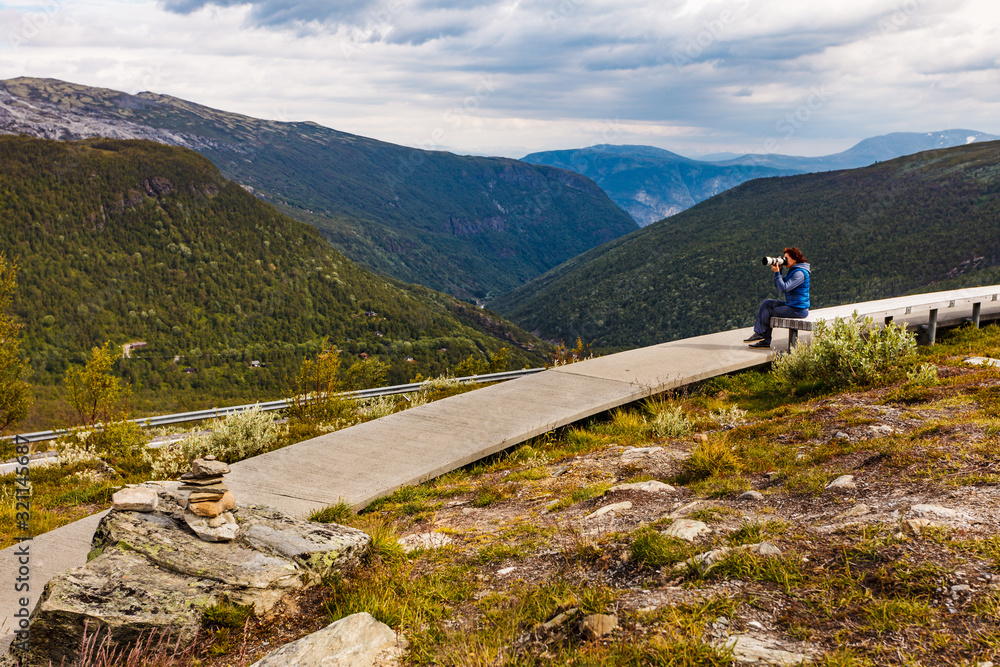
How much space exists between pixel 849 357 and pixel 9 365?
46.8 feet

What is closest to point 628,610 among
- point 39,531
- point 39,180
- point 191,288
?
point 39,531

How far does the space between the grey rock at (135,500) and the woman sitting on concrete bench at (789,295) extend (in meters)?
7.89

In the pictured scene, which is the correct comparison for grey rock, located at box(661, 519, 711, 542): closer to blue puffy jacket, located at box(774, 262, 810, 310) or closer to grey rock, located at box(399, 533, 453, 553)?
grey rock, located at box(399, 533, 453, 553)

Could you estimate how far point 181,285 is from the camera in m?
66.9

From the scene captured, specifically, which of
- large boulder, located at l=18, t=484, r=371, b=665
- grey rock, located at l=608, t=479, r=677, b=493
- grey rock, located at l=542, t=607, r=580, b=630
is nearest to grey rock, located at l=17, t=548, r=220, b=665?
large boulder, located at l=18, t=484, r=371, b=665

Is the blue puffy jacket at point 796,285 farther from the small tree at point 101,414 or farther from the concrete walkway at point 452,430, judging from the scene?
the small tree at point 101,414

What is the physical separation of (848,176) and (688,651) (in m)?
99.5

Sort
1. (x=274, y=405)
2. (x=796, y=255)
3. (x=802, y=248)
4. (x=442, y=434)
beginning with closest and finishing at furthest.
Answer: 1. (x=442, y=434)
2. (x=796, y=255)
3. (x=274, y=405)
4. (x=802, y=248)

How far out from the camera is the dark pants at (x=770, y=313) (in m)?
9.28

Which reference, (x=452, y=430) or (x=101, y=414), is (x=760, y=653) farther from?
(x=101, y=414)

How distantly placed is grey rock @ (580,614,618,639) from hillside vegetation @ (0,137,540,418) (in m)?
56.3

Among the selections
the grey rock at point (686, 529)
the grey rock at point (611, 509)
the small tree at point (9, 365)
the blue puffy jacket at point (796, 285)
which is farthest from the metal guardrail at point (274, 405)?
the grey rock at point (686, 529)

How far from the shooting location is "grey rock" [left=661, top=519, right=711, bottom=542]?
349 centimetres

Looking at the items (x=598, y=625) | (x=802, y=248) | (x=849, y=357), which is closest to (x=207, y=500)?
(x=598, y=625)
